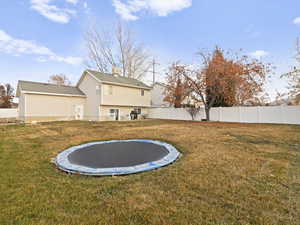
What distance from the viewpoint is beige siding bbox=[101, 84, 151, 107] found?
1639cm

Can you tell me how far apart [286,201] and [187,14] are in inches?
546

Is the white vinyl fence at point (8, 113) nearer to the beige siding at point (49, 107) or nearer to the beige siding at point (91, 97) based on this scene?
the beige siding at point (49, 107)

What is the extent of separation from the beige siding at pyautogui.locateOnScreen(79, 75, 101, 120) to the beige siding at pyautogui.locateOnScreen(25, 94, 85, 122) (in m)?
1.01

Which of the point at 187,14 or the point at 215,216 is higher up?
the point at 187,14

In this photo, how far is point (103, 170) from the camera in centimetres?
388

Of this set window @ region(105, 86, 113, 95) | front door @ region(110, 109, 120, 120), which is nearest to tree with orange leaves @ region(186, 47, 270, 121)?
window @ region(105, 86, 113, 95)

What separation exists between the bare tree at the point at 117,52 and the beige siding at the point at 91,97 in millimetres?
9467

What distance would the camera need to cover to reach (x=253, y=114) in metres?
14.8

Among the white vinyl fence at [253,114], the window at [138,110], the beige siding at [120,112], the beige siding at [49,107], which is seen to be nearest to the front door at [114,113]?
the beige siding at [120,112]

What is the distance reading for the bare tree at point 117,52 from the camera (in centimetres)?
2538

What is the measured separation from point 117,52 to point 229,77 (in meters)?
19.2

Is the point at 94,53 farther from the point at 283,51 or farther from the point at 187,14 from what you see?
the point at 283,51

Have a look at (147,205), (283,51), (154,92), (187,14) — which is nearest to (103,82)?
(187,14)

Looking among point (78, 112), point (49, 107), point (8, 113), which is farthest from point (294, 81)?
point (8, 113)
